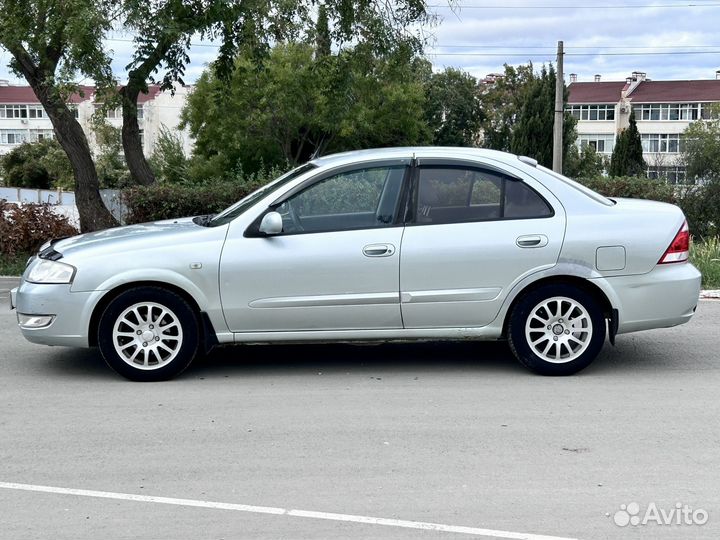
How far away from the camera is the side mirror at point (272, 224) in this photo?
706 cm

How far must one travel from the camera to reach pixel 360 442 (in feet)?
19.1

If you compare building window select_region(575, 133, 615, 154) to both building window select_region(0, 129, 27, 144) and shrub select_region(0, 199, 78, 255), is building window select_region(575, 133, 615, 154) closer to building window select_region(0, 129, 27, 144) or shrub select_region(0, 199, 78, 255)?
building window select_region(0, 129, 27, 144)

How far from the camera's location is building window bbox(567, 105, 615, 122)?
311 feet

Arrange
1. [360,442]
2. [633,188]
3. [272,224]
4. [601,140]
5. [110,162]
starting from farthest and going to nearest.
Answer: [601,140] → [110,162] → [633,188] → [272,224] → [360,442]

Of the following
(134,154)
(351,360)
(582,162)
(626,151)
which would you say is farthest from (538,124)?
(351,360)

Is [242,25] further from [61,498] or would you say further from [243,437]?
[61,498]

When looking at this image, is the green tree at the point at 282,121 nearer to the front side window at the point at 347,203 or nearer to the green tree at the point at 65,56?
the green tree at the point at 65,56

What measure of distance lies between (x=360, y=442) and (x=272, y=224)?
1.93 m

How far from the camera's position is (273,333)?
726 cm

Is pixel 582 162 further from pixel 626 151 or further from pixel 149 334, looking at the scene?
pixel 149 334

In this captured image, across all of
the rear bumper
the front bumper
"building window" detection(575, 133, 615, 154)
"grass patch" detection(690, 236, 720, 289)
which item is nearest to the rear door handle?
the rear bumper

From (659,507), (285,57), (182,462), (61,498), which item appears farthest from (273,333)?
(285,57)

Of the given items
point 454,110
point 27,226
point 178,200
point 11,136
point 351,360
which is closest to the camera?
point 351,360

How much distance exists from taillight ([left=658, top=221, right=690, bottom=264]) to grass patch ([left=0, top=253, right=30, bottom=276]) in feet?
31.3
